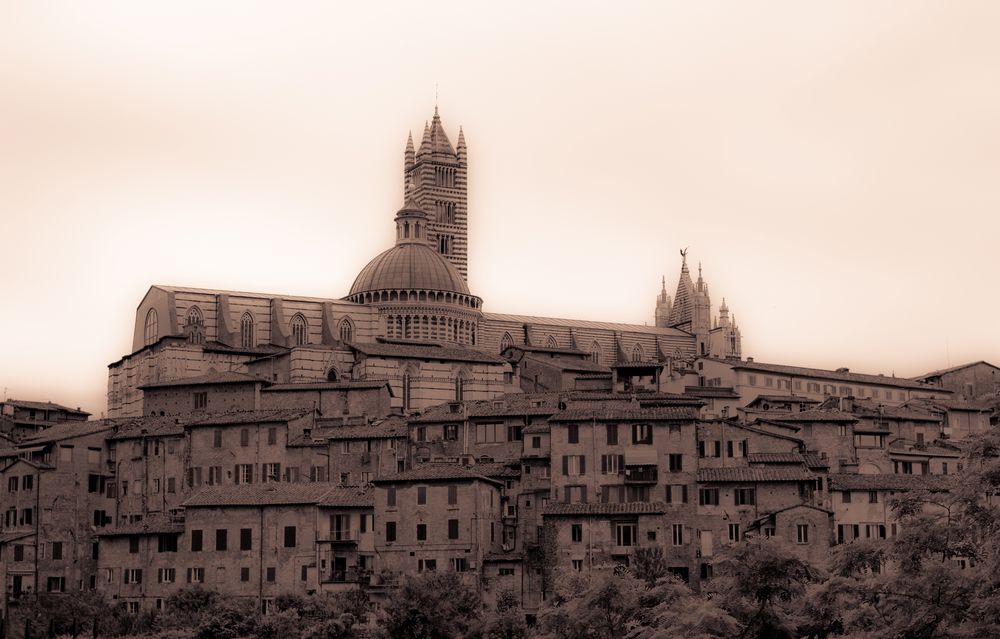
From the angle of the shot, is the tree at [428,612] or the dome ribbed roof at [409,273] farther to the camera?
the dome ribbed roof at [409,273]

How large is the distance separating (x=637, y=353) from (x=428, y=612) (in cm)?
6525

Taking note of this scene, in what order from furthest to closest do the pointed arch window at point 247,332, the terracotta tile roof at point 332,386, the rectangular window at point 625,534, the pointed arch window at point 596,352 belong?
the pointed arch window at point 596,352 < the pointed arch window at point 247,332 < the terracotta tile roof at point 332,386 < the rectangular window at point 625,534

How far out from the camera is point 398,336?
104 m

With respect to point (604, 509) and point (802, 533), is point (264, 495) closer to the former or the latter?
point (604, 509)

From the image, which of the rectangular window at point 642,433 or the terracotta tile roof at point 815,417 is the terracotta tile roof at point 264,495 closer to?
the rectangular window at point 642,433

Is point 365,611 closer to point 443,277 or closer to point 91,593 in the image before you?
point 91,593

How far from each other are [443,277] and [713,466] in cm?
4335

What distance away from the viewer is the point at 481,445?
72750mm

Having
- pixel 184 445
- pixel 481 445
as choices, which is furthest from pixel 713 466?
pixel 184 445

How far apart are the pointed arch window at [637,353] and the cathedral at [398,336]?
10cm

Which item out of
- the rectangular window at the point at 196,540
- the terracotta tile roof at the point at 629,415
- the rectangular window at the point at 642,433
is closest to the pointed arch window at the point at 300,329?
the rectangular window at the point at 196,540

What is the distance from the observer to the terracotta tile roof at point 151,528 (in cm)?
6881

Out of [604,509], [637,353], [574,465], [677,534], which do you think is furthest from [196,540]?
[637,353]

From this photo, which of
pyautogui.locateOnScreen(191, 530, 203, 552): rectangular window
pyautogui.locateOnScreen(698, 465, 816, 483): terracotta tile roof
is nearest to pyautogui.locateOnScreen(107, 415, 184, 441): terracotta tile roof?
pyautogui.locateOnScreen(191, 530, 203, 552): rectangular window
